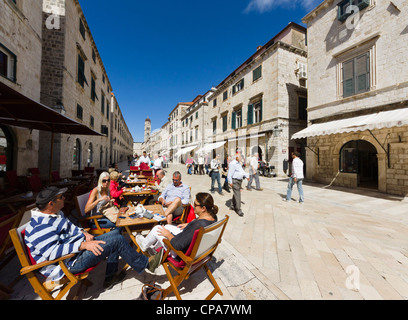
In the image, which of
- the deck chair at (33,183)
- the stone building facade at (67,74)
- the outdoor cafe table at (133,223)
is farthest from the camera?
the stone building facade at (67,74)

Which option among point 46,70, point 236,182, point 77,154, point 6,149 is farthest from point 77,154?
point 236,182

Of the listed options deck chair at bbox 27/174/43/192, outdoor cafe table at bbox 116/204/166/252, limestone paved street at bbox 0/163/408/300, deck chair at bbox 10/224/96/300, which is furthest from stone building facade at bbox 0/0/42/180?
deck chair at bbox 10/224/96/300

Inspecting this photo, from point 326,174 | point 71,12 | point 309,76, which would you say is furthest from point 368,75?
point 71,12

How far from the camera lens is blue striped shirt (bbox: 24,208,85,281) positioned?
161 centimetres

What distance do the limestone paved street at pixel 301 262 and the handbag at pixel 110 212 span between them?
2.51 ft

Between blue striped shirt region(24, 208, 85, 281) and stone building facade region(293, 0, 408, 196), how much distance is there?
9.09 m

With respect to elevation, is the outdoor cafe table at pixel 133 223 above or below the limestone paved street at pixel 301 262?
above

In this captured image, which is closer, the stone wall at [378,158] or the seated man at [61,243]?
the seated man at [61,243]

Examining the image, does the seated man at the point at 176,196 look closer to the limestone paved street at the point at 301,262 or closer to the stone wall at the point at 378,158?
the limestone paved street at the point at 301,262

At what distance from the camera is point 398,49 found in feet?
22.7

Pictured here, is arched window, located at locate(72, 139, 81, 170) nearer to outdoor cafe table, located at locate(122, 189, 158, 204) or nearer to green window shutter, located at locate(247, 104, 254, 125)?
outdoor cafe table, located at locate(122, 189, 158, 204)

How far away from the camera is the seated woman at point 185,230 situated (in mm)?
1875

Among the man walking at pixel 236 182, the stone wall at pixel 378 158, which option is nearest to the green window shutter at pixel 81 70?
the man walking at pixel 236 182
